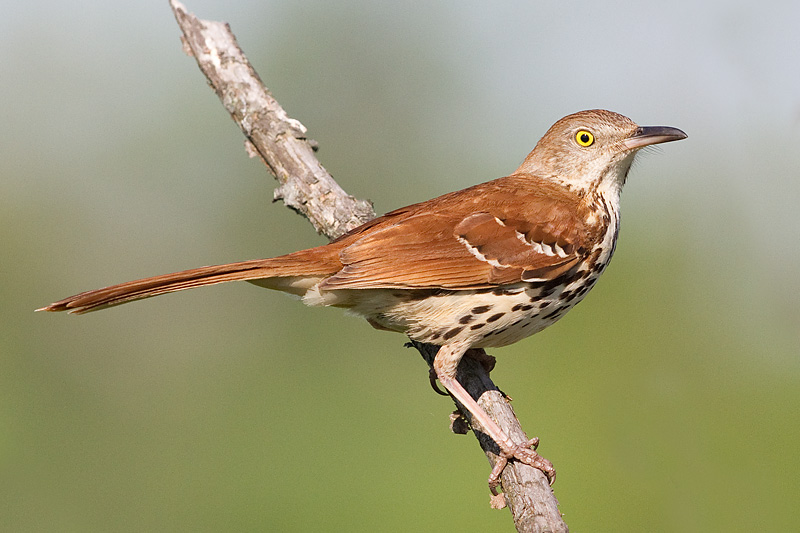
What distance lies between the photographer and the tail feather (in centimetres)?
294

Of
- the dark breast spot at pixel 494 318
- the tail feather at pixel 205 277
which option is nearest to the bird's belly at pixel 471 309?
the dark breast spot at pixel 494 318

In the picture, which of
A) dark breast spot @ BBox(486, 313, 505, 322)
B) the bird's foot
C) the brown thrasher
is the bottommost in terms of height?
the bird's foot

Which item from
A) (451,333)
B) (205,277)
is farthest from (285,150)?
(451,333)

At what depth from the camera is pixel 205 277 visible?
3109 mm

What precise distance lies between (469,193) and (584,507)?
2462 millimetres

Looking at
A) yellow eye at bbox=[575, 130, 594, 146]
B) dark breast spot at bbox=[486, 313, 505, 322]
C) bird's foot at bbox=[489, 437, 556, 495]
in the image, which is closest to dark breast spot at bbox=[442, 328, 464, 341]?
dark breast spot at bbox=[486, 313, 505, 322]

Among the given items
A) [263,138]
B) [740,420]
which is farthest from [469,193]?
[740,420]

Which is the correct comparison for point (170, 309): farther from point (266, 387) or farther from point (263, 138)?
point (263, 138)

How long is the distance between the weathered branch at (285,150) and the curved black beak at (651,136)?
1326mm

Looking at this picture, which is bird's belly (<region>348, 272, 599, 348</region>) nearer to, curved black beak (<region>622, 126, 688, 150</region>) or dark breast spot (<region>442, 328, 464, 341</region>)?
dark breast spot (<region>442, 328, 464, 341</region>)

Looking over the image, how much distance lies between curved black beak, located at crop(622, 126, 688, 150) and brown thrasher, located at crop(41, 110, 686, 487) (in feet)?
1.32

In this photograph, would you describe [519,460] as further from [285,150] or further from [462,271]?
[285,150]

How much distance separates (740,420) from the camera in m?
5.45

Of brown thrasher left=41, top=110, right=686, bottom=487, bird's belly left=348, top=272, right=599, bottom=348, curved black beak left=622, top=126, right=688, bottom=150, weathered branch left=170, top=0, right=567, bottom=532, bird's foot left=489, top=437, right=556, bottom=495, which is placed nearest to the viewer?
bird's foot left=489, top=437, right=556, bottom=495
